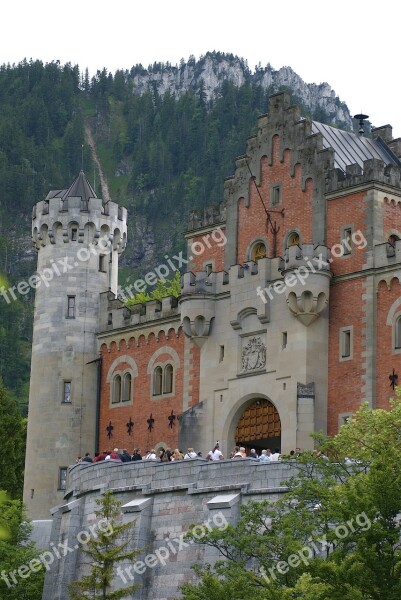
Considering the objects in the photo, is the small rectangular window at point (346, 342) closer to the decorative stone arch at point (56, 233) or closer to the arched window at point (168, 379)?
the arched window at point (168, 379)

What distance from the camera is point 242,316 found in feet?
219

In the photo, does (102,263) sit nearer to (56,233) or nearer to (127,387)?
(56,233)

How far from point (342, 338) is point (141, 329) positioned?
13.6 metres

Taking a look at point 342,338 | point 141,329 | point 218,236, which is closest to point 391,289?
point 342,338

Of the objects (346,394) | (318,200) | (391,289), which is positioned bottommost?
(346,394)

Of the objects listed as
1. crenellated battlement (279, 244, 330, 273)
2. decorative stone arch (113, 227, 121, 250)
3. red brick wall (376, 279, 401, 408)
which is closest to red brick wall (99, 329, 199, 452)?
decorative stone arch (113, 227, 121, 250)

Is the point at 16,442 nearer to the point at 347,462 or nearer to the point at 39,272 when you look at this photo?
the point at 39,272

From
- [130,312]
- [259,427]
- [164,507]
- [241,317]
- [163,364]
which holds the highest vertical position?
[130,312]

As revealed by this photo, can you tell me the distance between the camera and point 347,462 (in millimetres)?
47312

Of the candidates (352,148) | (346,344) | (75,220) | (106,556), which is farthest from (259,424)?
(106,556)

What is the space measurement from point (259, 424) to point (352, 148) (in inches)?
530

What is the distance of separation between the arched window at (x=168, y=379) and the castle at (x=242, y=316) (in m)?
0.07

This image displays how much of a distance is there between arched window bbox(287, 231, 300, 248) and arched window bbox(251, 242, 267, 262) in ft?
5.00

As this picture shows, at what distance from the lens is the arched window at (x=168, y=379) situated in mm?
71806
